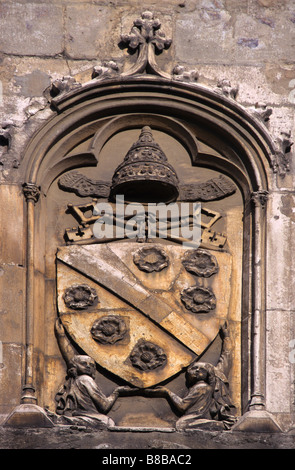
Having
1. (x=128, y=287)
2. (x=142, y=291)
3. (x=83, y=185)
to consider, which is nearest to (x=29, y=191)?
(x=83, y=185)

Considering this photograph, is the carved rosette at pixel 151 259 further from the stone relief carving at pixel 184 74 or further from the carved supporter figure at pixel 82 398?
the stone relief carving at pixel 184 74

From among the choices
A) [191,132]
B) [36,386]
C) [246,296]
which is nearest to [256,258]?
[246,296]

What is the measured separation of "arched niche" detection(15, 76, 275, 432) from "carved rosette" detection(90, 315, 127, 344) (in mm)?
361

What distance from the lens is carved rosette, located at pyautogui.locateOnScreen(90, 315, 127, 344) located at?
38.6 feet

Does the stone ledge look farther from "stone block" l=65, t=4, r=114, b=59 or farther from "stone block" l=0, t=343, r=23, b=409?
"stone block" l=65, t=4, r=114, b=59

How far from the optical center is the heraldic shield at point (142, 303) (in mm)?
11742

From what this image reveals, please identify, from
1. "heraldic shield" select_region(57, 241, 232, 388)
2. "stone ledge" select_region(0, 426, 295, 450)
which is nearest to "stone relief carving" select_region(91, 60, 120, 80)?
"heraldic shield" select_region(57, 241, 232, 388)

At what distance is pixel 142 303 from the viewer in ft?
38.9

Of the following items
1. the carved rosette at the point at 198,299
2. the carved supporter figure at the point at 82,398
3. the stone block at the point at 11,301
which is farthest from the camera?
the carved rosette at the point at 198,299

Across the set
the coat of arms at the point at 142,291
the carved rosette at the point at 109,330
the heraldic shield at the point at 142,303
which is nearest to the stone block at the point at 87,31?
the coat of arms at the point at 142,291

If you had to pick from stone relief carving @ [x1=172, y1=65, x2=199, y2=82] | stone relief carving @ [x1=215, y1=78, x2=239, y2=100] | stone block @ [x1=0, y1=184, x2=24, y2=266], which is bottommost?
stone block @ [x1=0, y1=184, x2=24, y2=266]

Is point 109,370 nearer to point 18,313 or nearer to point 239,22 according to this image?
point 18,313

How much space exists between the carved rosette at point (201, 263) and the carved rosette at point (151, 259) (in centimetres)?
18

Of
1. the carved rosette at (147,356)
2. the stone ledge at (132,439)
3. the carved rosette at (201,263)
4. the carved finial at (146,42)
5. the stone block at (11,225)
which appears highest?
the carved finial at (146,42)
